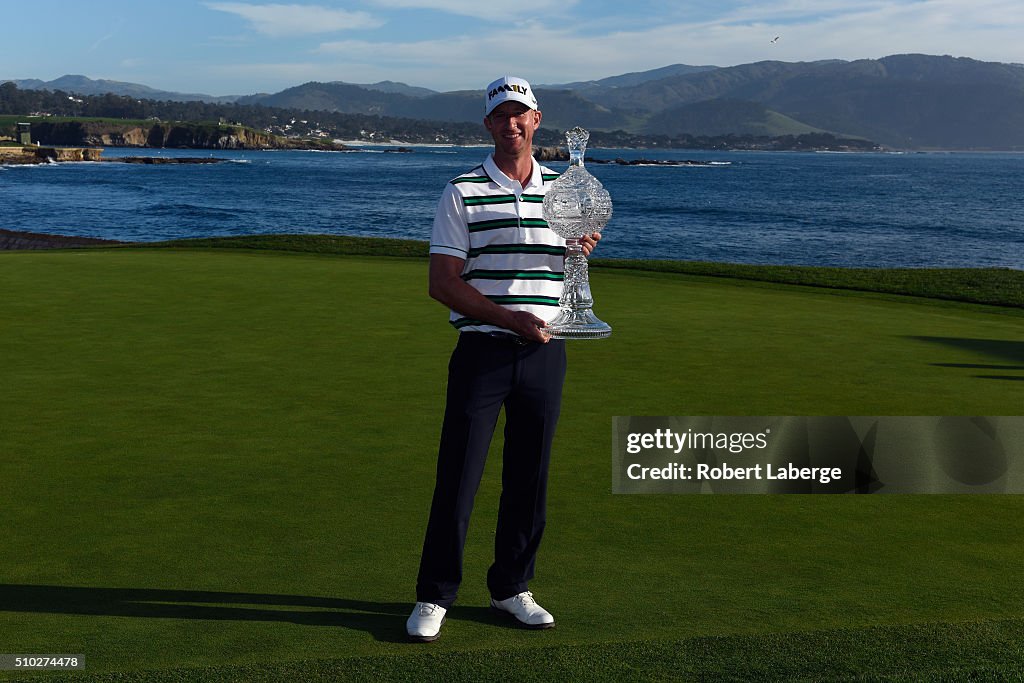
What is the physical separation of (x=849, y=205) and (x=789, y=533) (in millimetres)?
90666

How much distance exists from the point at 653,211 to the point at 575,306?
263ft

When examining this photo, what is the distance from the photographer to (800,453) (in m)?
6.73

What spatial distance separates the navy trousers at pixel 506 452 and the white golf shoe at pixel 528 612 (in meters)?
0.05

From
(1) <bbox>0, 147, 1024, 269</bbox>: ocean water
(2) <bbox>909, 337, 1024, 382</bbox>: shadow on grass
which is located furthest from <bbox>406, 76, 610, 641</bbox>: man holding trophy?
(1) <bbox>0, 147, 1024, 269</bbox>: ocean water

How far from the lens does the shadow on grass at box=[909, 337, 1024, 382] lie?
9.25m

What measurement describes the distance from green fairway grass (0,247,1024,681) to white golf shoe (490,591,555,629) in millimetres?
49

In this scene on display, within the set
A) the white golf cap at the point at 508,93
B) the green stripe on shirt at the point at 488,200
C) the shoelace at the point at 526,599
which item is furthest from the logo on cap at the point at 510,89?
the shoelace at the point at 526,599

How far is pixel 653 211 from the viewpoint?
272ft

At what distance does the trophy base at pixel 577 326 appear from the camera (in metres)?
3.96

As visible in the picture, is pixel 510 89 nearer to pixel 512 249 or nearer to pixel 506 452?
pixel 512 249

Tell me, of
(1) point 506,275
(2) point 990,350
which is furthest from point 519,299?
(2) point 990,350

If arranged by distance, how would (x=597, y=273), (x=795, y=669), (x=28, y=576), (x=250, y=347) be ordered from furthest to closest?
1. (x=597, y=273)
2. (x=250, y=347)
3. (x=28, y=576)
4. (x=795, y=669)

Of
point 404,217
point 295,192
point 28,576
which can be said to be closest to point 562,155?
point 295,192

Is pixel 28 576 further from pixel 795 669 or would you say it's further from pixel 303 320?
pixel 303 320
